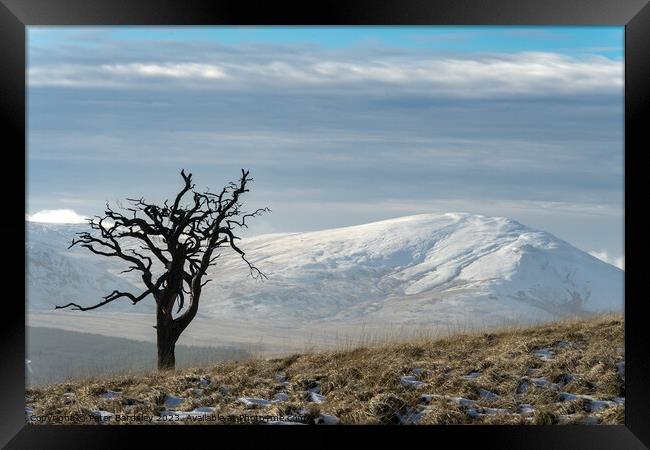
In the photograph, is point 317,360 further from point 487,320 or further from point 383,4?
point 383,4

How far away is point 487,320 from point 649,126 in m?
5.68

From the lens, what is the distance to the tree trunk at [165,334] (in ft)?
33.9

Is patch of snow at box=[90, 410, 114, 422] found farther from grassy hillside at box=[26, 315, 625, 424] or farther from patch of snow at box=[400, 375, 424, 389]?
patch of snow at box=[400, 375, 424, 389]

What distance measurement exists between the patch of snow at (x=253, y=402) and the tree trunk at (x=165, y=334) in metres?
2.71

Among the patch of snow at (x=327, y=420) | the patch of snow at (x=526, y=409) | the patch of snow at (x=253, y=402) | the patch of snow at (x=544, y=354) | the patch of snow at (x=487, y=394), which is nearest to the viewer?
the patch of snow at (x=327, y=420)

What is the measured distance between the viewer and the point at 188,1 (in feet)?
19.7

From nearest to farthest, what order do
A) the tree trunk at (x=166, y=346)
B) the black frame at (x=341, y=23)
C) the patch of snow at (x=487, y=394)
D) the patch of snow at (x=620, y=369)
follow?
the black frame at (x=341, y=23) → the patch of snow at (x=487, y=394) → the patch of snow at (x=620, y=369) → the tree trunk at (x=166, y=346)

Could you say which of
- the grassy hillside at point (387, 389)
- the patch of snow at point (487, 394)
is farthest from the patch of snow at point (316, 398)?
the patch of snow at point (487, 394)

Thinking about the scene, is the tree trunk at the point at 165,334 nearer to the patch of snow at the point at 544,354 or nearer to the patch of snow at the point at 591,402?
the patch of snow at the point at 544,354

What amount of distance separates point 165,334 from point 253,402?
302cm

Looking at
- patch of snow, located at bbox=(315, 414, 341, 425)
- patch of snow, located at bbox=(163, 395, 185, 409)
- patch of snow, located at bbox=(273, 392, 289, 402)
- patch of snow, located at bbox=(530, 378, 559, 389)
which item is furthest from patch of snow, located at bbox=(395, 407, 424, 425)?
patch of snow, located at bbox=(163, 395, 185, 409)

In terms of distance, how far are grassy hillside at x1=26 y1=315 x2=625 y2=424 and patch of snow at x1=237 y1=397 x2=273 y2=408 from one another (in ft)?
0.04

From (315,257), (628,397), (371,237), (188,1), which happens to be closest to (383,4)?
(188,1)

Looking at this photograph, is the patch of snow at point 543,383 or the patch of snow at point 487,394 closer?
the patch of snow at point 487,394
